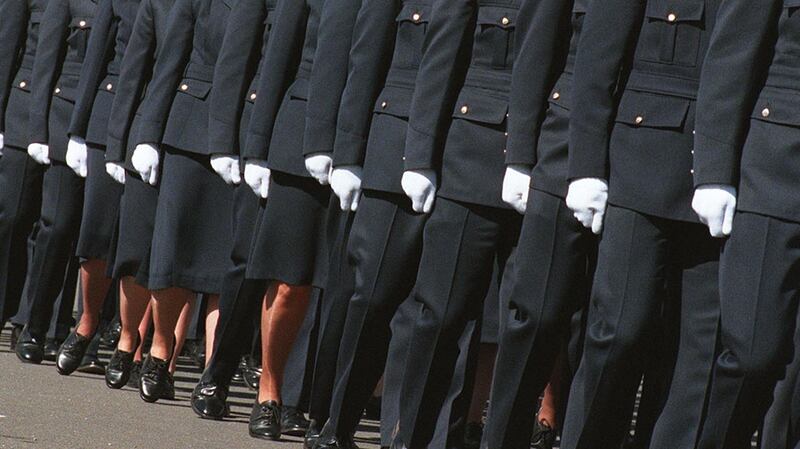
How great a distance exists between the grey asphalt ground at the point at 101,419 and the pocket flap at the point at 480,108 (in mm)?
1567

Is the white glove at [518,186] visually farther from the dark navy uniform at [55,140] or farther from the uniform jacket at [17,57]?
the uniform jacket at [17,57]

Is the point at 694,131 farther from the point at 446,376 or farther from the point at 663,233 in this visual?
the point at 446,376

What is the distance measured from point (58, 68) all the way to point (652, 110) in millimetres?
4668

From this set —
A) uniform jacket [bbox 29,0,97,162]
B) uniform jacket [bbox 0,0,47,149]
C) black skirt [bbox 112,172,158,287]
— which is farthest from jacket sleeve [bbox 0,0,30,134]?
black skirt [bbox 112,172,158,287]

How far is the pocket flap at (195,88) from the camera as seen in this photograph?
8430 millimetres

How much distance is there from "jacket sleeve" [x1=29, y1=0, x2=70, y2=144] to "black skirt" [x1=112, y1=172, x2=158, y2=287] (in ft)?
3.23

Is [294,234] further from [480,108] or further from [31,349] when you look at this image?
[31,349]

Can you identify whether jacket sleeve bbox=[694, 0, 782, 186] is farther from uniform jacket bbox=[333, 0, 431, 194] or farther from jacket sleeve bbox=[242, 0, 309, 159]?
jacket sleeve bbox=[242, 0, 309, 159]

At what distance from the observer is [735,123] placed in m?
5.36

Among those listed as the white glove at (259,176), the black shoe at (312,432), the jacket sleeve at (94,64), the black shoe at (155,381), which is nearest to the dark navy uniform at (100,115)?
the jacket sleeve at (94,64)

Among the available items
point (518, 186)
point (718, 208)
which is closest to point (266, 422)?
point (518, 186)

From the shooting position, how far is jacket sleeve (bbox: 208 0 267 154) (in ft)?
26.2

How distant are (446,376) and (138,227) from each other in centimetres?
267

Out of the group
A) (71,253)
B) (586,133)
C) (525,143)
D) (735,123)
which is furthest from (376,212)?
(71,253)
